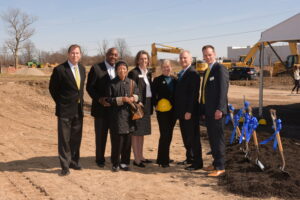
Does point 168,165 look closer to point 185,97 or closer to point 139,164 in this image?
point 139,164

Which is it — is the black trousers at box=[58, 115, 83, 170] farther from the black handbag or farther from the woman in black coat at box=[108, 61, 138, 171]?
the black handbag

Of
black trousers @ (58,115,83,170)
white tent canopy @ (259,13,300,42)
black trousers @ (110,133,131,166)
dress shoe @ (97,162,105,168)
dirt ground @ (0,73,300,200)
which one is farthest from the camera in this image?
white tent canopy @ (259,13,300,42)

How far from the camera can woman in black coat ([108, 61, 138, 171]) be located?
4.95 metres

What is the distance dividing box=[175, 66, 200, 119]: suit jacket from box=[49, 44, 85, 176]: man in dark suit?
150 centimetres

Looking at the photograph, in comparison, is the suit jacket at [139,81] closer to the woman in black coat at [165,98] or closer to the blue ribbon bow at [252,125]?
the woman in black coat at [165,98]

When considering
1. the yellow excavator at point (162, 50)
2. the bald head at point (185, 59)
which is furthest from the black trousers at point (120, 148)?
the yellow excavator at point (162, 50)

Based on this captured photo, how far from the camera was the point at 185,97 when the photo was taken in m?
5.03

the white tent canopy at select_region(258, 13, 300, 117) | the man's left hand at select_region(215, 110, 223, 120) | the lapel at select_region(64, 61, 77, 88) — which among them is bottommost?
the man's left hand at select_region(215, 110, 223, 120)

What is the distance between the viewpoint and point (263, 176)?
464 cm

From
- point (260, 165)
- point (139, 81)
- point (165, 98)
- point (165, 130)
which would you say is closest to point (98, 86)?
point (139, 81)

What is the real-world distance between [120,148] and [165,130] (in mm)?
762

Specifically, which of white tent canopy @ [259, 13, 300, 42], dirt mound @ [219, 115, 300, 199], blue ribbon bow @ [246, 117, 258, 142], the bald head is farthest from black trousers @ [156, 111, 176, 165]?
white tent canopy @ [259, 13, 300, 42]

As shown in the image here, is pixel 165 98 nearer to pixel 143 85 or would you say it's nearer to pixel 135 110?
pixel 143 85

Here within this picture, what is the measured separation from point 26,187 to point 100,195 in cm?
109
